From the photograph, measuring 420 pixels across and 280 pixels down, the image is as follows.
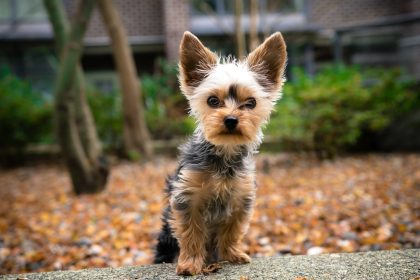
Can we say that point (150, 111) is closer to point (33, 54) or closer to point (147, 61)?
point (147, 61)

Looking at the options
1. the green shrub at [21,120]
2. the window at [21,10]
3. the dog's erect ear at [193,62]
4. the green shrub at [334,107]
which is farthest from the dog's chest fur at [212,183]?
the window at [21,10]

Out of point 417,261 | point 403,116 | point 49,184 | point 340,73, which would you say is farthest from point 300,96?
point 417,261

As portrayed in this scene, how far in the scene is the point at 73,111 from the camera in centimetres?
704

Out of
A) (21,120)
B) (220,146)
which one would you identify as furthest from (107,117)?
(220,146)

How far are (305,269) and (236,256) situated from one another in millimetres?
528

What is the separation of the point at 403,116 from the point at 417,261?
767 cm

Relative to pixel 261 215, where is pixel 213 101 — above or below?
above

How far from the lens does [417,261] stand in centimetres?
306

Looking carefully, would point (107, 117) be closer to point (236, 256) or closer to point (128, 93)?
point (128, 93)

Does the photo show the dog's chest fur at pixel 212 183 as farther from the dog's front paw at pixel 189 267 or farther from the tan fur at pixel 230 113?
the dog's front paw at pixel 189 267

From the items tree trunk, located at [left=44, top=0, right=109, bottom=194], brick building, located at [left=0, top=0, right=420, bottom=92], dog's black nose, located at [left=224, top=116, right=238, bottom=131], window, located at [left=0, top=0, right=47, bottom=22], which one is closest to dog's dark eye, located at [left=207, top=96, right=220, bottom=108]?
dog's black nose, located at [left=224, top=116, right=238, bottom=131]

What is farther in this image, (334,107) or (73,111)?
(334,107)

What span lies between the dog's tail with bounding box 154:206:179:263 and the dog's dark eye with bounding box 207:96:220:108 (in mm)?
1019

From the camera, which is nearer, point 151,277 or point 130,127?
point 151,277
